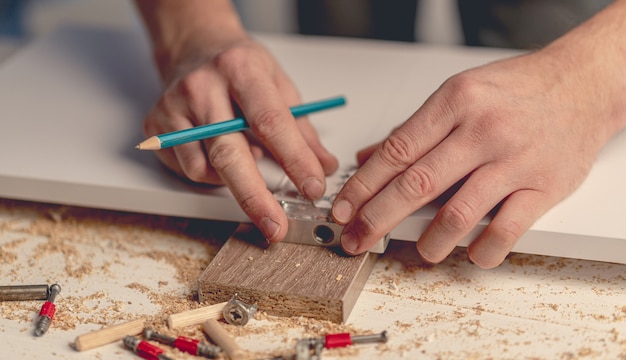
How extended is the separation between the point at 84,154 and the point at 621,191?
89cm

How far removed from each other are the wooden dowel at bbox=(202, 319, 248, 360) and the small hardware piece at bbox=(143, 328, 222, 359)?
0.04ft

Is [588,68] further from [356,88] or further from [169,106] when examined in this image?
[169,106]

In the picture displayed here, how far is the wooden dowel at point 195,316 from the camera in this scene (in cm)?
113

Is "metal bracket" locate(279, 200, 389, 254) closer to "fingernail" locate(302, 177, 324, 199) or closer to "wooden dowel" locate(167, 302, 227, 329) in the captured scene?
"fingernail" locate(302, 177, 324, 199)

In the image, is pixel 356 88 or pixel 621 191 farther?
pixel 356 88

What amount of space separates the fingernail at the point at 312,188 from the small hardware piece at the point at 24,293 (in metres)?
0.40

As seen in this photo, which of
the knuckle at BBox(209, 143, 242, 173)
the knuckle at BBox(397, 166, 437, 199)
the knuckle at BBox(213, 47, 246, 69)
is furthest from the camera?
the knuckle at BBox(213, 47, 246, 69)

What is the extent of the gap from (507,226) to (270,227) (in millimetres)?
333

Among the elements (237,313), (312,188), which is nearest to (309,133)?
(312,188)

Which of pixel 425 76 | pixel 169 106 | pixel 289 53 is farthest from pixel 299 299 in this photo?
pixel 289 53

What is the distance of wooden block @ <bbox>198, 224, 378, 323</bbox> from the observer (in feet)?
3.74

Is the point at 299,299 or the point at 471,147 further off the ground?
the point at 471,147

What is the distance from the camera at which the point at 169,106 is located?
1.43 meters

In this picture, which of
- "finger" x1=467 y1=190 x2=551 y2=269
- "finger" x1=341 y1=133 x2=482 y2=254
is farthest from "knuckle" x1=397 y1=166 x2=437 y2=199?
"finger" x1=467 y1=190 x2=551 y2=269
